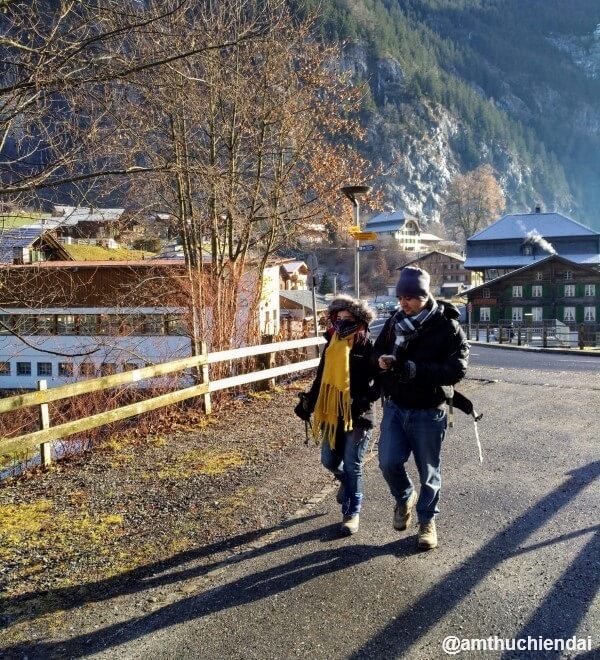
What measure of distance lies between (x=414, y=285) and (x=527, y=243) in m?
66.8

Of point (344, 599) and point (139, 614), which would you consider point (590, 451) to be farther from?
point (139, 614)

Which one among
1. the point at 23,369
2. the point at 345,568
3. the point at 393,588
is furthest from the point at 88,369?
the point at 23,369

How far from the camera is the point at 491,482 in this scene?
18.6 ft

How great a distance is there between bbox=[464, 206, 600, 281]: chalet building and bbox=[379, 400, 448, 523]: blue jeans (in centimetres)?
6446

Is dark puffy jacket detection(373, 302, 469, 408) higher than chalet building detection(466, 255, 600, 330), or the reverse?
chalet building detection(466, 255, 600, 330)

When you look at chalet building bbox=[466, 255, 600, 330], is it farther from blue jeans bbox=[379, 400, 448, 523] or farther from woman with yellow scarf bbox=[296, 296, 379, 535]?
blue jeans bbox=[379, 400, 448, 523]

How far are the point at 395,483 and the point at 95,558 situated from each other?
2.17m

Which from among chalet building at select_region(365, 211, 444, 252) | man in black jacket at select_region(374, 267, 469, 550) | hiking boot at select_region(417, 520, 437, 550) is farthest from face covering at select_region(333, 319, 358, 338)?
chalet building at select_region(365, 211, 444, 252)

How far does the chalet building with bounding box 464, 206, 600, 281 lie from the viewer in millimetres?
65000

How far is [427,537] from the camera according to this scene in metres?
4.21

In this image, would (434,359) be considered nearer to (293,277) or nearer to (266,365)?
(266,365)

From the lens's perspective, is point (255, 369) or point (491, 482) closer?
point (491, 482)

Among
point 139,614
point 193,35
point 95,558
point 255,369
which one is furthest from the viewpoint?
point 255,369

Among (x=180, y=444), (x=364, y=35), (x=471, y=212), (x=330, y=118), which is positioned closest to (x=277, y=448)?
(x=180, y=444)
